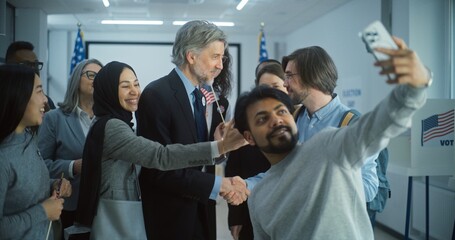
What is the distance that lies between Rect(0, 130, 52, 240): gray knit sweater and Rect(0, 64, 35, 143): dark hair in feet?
0.17

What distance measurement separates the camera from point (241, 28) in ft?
33.3

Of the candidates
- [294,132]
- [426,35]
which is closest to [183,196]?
[294,132]

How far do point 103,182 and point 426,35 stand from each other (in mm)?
4489

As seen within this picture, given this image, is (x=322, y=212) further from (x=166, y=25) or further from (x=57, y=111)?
(x=166, y=25)

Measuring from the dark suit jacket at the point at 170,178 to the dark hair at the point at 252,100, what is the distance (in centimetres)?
36

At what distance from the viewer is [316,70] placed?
2051 millimetres

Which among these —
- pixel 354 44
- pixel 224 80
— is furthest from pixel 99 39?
pixel 224 80

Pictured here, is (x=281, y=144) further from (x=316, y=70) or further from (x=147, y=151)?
(x=316, y=70)

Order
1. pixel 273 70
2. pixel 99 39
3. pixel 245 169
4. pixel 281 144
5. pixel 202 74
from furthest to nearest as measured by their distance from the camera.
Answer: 1. pixel 99 39
2. pixel 273 70
3. pixel 245 169
4. pixel 202 74
5. pixel 281 144

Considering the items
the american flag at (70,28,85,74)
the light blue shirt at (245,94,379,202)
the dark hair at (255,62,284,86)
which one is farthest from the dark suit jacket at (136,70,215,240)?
the american flag at (70,28,85,74)

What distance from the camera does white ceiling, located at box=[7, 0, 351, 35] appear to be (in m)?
7.36

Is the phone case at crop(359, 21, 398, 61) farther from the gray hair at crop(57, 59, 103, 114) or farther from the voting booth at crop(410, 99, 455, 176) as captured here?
the voting booth at crop(410, 99, 455, 176)

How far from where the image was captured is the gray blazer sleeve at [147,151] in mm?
1686

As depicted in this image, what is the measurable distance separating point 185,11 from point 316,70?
6.52m
